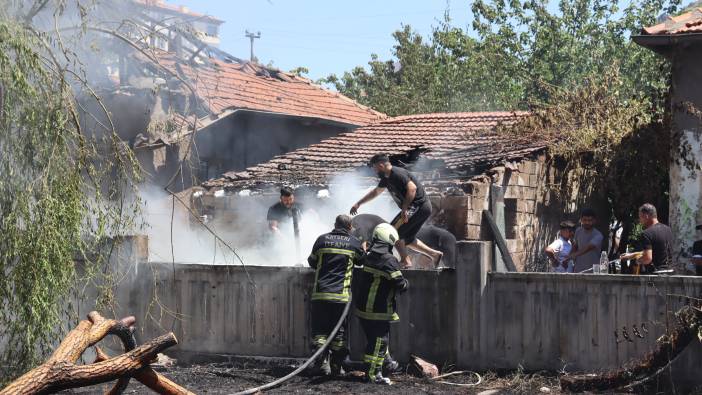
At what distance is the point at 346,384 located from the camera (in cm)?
992

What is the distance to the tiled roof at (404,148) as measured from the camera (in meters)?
17.4

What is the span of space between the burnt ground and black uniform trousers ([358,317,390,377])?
0.21 metres

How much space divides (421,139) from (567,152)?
3949 mm

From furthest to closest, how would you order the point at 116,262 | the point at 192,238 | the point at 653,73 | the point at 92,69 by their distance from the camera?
the point at 653,73, the point at 192,238, the point at 92,69, the point at 116,262

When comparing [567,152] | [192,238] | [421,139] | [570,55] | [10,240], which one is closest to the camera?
[10,240]

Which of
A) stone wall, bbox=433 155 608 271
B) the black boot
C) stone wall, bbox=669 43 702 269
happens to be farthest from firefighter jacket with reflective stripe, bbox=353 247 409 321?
stone wall, bbox=669 43 702 269

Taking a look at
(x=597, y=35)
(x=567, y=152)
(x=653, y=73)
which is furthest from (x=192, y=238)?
(x=597, y=35)

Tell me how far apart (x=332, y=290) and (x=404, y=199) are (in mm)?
2652

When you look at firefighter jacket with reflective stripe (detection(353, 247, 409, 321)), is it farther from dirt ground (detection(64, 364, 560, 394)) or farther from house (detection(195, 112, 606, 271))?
house (detection(195, 112, 606, 271))

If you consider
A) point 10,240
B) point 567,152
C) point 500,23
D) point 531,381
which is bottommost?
point 531,381

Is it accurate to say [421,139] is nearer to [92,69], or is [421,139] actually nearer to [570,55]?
[92,69]

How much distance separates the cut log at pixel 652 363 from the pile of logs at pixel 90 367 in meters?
4.39

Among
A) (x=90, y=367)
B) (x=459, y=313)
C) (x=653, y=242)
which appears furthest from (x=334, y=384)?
(x=90, y=367)

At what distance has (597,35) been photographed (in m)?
35.5
